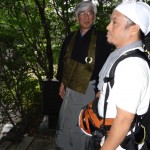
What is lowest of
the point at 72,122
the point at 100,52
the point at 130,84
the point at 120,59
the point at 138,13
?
the point at 72,122

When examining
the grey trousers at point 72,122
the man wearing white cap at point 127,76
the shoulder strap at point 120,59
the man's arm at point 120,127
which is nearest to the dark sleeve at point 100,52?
the grey trousers at point 72,122

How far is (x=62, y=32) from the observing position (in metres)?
5.77

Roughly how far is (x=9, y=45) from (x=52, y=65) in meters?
1.47

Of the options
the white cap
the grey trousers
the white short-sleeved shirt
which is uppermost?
the white cap

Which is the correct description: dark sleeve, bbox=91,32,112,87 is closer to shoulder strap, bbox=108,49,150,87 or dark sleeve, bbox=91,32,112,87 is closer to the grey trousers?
the grey trousers

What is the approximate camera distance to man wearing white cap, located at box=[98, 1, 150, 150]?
1.64m

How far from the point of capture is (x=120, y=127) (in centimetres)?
167

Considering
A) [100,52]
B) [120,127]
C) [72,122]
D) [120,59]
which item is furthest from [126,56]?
[72,122]

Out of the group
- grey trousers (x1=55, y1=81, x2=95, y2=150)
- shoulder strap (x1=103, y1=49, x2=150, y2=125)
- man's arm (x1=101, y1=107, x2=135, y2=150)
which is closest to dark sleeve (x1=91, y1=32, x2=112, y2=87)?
grey trousers (x1=55, y1=81, x2=95, y2=150)

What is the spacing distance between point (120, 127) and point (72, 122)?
1988 millimetres

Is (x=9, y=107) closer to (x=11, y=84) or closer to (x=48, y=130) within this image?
(x=11, y=84)

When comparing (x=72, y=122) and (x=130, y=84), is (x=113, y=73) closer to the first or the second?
(x=130, y=84)

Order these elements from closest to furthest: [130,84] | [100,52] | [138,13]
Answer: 1. [130,84]
2. [138,13]
3. [100,52]

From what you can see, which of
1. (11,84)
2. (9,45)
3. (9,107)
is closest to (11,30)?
(9,45)
